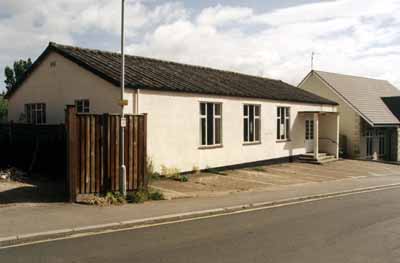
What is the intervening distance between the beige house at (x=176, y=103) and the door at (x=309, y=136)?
1.95 m

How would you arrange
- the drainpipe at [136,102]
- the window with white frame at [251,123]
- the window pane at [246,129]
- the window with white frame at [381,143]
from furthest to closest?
1. the window with white frame at [381,143]
2. the window with white frame at [251,123]
3. the window pane at [246,129]
4. the drainpipe at [136,102]

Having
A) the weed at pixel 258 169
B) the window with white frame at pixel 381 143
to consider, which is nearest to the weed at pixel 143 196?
the weed at pixel 258 169

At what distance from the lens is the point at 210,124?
19562mm

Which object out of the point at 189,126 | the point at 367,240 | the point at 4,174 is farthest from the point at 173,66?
the point at 367,240

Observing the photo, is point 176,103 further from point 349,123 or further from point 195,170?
point 349,123

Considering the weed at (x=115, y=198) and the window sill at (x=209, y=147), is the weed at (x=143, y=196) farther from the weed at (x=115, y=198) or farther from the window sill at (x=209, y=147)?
the window sill at (x=209, y=147)

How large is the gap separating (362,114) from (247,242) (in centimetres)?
2742

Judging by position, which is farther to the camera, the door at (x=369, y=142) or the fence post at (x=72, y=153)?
the door at (x=369, y=142)

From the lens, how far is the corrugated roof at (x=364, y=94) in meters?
33.5

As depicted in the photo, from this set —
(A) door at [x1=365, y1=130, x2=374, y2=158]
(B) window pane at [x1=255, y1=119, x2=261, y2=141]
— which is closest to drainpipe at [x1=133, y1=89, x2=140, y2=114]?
(B) window pane at [x1=255, y1=119, x2=261, y2=141]

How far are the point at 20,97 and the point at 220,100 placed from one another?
360 inches

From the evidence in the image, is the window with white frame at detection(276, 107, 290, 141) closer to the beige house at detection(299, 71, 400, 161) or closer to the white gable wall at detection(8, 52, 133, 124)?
the beige house at detection(299, 71, 400, 161)

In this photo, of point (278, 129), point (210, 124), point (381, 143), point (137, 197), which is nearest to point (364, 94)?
point (381, 143)

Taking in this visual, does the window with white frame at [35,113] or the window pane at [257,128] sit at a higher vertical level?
the window with white frame at [35,113]
